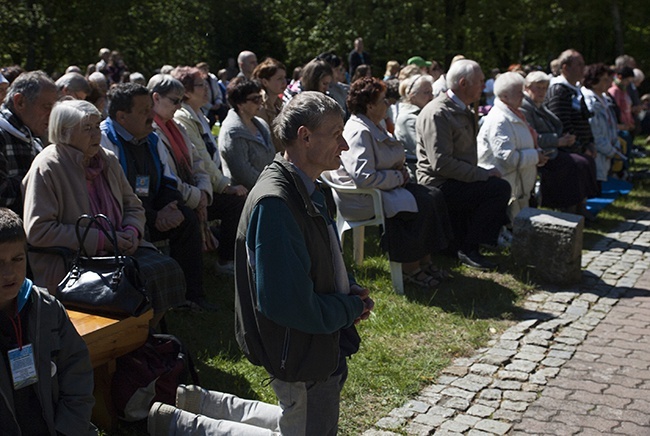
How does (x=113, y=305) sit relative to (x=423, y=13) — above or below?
below

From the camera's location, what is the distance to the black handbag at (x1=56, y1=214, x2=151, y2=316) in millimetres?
4027

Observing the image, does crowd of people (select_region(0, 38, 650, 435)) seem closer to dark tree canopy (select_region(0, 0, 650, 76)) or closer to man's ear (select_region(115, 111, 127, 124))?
man's ear (select_region(115, 111, 127, 124))

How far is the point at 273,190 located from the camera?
2840 mm

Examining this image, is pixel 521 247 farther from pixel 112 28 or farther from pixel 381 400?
pixel 112 28

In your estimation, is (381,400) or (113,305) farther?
(381,400)

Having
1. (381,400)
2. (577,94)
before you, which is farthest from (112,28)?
(381,400)

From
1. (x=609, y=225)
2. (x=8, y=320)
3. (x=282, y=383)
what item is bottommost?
(x=609, y=225)

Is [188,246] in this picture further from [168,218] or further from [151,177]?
[151,177]

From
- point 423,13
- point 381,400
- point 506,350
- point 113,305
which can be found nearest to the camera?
point 113,305

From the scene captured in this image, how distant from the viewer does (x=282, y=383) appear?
121 inches

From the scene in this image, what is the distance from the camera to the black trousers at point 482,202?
7285 mm

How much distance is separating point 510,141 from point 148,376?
4.82 metres

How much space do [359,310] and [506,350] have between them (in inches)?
109

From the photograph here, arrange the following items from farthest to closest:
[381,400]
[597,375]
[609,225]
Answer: [609,225] < [597,375] < [381,400]
